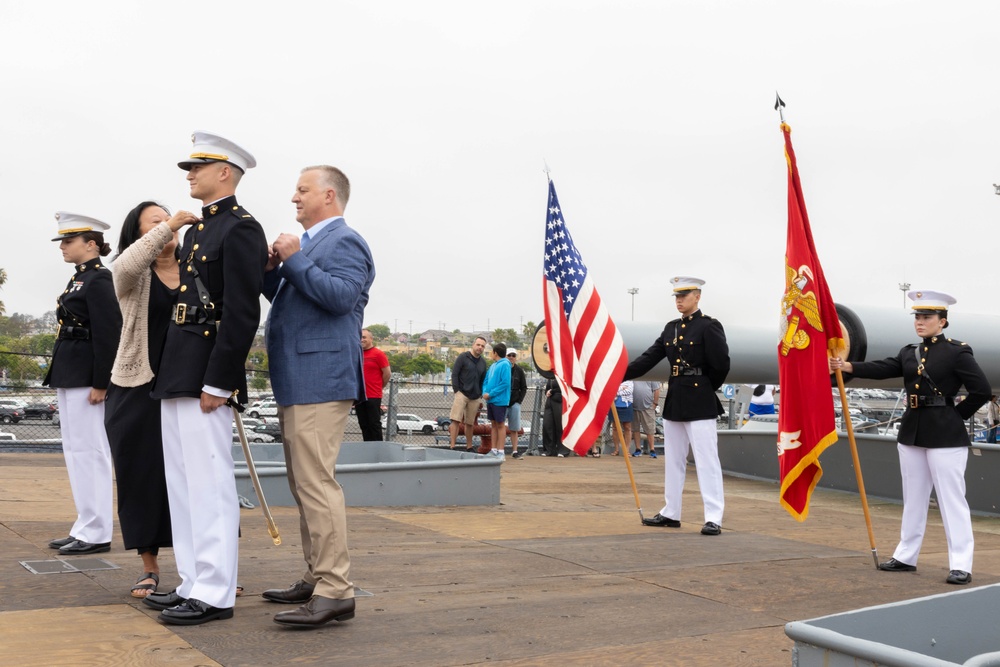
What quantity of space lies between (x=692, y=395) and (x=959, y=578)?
264cm

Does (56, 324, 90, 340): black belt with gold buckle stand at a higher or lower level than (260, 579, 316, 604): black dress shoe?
higher

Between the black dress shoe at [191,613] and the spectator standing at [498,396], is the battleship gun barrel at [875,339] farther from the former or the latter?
the black dress shoe at [191,613]

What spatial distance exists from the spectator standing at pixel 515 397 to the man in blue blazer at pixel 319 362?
1143cm

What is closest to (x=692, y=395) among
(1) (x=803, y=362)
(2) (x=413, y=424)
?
(1) (x=803, y=362)

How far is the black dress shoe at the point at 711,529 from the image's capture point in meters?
8.17

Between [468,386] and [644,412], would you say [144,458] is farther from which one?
[644,412]

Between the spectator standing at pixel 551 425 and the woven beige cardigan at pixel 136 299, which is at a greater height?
the woven beige cardigan at pixel 136 299

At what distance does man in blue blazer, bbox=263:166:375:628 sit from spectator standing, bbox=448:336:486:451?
34.1 feet

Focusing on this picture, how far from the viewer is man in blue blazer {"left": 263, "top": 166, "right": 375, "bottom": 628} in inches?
181

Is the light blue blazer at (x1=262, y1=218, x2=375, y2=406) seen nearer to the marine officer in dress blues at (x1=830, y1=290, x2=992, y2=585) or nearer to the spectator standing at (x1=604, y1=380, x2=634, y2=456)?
the marine officer in dress blues at (x1=830, y1=290, x2=992, y2=585)

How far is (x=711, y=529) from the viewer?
26.8 feet

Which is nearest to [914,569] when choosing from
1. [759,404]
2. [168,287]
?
[168,287]

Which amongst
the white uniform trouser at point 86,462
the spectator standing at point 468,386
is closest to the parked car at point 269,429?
the spectator standing at point 468,386

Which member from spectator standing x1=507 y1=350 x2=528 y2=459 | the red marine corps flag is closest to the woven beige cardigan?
the red marine corps flag
